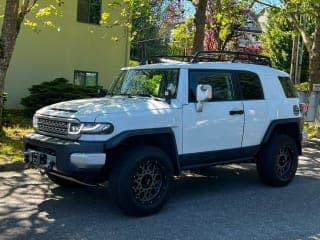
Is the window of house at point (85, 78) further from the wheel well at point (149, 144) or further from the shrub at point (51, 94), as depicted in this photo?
the wheel well at point (149, 144)

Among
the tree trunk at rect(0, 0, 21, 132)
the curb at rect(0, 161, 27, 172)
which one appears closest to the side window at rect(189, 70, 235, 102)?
the curb at rect(0, 161, 27, 172)

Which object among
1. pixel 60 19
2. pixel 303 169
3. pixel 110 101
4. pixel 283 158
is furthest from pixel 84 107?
pixel 60 19

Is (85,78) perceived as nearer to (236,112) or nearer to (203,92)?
(236,112)

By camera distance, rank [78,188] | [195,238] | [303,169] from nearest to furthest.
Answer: [195,238]
[78,188]
[303,169]

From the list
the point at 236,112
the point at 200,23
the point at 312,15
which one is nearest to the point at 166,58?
the point at 236,112

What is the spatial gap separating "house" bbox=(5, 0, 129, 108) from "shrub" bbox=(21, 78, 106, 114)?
99 centimetres

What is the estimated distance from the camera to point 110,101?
24.2 ft

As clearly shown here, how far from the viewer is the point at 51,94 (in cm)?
1794

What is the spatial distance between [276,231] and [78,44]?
1568 cm

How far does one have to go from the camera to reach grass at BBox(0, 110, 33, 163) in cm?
1013

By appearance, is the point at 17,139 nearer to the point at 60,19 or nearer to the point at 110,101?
the point at 110,101

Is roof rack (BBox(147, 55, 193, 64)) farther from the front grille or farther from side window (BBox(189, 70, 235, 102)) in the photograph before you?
the front grille

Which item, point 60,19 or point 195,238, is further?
point 60,19

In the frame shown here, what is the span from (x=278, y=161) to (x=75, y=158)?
3.61m
